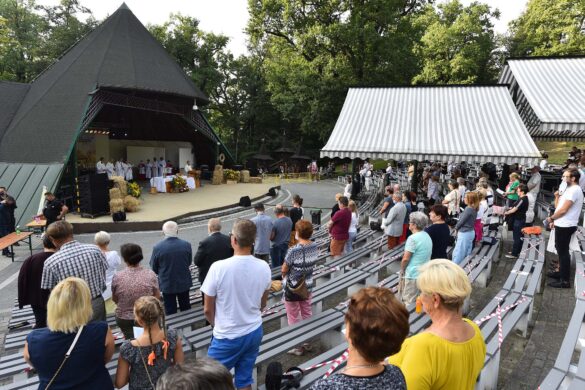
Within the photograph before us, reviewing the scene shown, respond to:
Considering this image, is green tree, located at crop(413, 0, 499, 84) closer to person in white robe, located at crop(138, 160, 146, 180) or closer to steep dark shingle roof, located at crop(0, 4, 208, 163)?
steep dark shingle roof, located at crop(0, 4, 208, 163)

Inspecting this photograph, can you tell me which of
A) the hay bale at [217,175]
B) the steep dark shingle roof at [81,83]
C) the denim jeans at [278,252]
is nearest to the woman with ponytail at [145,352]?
the denim jeans at [278,252]

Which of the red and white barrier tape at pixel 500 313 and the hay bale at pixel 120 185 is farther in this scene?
the hay bale at pixel 120 185

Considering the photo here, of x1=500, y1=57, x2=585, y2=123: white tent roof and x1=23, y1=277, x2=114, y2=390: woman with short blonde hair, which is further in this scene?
x1=500, y1=57, x2=585, y2=123: white tent roof

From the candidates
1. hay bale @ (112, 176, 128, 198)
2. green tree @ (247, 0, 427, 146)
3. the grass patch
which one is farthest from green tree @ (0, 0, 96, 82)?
the grass patch

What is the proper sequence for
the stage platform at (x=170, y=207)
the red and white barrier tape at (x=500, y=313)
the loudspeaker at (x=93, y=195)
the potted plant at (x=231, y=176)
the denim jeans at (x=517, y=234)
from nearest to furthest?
the red and white barrier tape at (x=500, y=313) < the denim jeans at (x=517, y=234) < the stage platform at (x=170, y=207) < the loudspeaker at (x=93, y=195) < the potted plant at (x=231, y=176)

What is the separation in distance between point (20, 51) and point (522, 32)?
160 feet

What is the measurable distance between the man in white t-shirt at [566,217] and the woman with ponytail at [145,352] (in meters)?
6.16

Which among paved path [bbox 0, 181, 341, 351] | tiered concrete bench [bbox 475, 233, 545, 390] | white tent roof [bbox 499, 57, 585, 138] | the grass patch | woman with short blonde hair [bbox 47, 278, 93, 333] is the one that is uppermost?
white tent roof [bbox 499, 57, 585, 138]

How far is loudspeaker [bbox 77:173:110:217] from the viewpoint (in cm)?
1345

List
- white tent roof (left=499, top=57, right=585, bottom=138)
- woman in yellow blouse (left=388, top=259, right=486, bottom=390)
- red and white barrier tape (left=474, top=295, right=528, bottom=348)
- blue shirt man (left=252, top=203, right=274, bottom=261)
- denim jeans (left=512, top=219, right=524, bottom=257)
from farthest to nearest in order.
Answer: white tent roof (left=499, top=57, right=585, bottom=138)
denim jeans (left=512, top=219, right=524, bottom=257)
blue shirt man (left=252, top=203, right=274, bottom=261)
red and white barrier tape (left=474, top=295, right=528, bottom=348)
woman in yellow blouse (left=388, top=259, right=486, bottom=390)

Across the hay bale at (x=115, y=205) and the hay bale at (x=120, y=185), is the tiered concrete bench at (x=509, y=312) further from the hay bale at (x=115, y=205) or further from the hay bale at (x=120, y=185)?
the hay bale at (x=120, y=185)

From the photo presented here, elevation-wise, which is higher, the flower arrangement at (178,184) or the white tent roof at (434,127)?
the white tent roof at (434,127)

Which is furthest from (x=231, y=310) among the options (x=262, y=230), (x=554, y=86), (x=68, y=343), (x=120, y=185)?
(x=120, y=185)

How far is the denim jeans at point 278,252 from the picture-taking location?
25.0 feet
